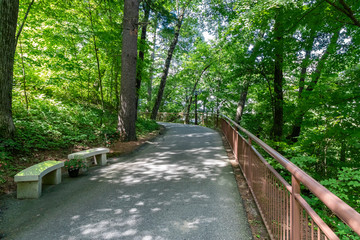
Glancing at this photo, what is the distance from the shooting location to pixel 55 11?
728 centimetres

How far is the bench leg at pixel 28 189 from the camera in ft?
11.4

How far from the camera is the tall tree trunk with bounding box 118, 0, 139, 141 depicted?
7.46 metres

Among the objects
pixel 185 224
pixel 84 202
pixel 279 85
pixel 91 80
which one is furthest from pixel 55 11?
pixel 279 85

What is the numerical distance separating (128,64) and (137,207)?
575 centimetres

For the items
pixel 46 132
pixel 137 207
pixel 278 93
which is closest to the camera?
pixel 137 207

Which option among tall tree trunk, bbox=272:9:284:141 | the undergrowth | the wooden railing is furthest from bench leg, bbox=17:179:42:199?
tall tree trunk, bbox=272:9:284:141

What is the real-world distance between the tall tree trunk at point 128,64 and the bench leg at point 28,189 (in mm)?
4221

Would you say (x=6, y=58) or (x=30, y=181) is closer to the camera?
(x=30, y=181)

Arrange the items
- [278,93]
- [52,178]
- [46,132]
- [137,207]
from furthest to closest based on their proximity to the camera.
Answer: [278,93] < [46,132] < [52,178] < [137,207]

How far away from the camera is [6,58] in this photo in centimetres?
454

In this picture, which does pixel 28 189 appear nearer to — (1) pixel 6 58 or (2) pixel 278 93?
(1) pixel 6 58

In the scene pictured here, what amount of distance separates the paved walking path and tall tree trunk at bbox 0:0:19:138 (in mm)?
1950

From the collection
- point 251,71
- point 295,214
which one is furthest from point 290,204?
point 251,71

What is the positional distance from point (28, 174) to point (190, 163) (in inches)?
144
